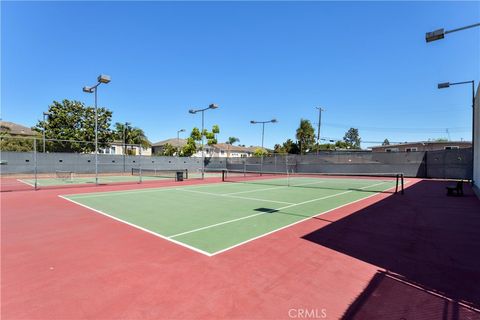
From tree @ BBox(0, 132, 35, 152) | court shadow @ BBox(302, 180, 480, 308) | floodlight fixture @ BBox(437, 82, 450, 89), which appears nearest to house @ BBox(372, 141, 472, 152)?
floodlight fixture @ BBox(437, 82, 450, 89)

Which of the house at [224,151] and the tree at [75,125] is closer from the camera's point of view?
the tree at [75,125]

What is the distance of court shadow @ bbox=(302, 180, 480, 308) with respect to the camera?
418cm

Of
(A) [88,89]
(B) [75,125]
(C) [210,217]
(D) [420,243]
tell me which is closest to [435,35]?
(D) [420,243]

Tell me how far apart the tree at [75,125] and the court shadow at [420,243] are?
3877 cm

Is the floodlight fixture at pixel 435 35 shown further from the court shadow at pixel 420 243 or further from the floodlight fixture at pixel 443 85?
the floodlight fixture at pixel 443 85

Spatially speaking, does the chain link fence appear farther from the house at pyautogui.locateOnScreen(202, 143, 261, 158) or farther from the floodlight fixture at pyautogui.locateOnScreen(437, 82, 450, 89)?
the house at pyautogui.locateOnScreen(202, 143, 261, 158)

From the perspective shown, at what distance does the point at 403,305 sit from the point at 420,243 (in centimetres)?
322

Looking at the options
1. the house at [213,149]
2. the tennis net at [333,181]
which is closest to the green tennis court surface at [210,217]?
the tennis net at [333,181]

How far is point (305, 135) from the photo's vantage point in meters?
59.2

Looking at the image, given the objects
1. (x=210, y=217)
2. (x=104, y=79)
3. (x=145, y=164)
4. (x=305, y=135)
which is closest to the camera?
(x=210, y=217)

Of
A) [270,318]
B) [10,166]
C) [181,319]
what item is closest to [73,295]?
[181,319]

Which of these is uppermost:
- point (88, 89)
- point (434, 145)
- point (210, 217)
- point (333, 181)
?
point (88, 89)

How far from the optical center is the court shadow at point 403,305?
127 inches

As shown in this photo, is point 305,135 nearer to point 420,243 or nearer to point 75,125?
point 75,125
